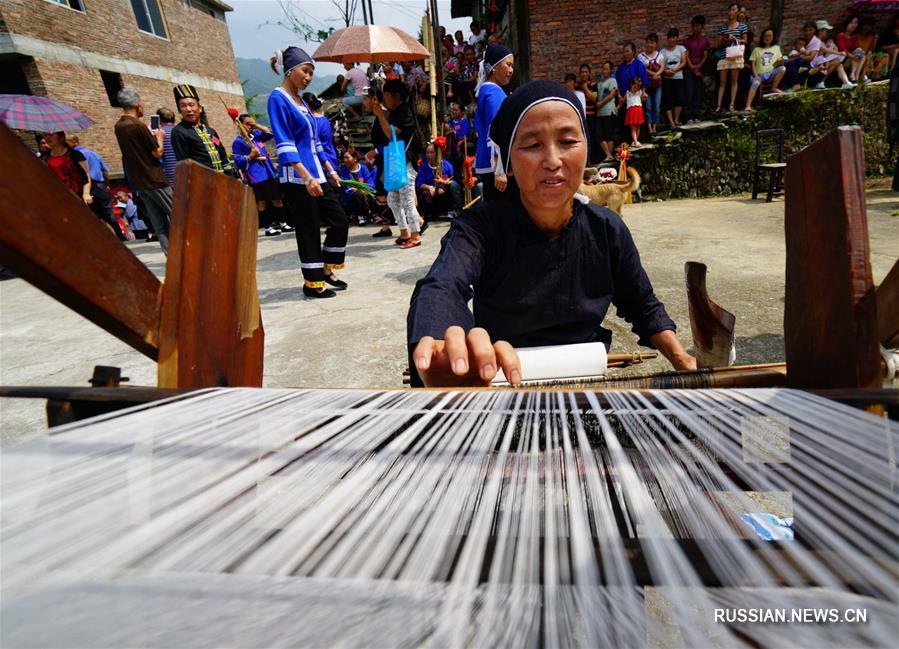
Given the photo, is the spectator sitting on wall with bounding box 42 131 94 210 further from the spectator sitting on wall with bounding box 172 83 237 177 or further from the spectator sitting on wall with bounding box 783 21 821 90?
the spectator sitting on wall with bounding box 783 21 821 90

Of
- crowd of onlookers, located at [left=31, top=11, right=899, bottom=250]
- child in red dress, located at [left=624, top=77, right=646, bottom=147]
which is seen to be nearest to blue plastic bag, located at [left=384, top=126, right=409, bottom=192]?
crowd of onlookers, located at [left=31, top=11, right=899, bottom=250]

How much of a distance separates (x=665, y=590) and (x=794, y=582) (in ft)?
0.36

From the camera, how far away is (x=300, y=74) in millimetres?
3508

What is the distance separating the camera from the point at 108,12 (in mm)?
14977

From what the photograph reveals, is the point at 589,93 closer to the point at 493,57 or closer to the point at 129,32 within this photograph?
the point at 493,57

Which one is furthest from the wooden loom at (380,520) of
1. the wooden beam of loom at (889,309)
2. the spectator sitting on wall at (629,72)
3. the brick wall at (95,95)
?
the brick wall at (95,95)

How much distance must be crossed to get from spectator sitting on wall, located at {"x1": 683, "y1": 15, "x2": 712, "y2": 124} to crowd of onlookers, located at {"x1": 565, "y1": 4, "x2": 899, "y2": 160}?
19mm

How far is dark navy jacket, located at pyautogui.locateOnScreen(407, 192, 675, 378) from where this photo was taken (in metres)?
1.42

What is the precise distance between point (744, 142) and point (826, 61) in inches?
91.1

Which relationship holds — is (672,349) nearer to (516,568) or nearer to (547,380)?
(547,380)

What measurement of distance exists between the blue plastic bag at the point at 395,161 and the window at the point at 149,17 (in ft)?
59.6

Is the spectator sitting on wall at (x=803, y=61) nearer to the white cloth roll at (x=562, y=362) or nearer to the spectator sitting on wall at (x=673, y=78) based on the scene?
the spectator sitting on wall at (x=673, y=78)

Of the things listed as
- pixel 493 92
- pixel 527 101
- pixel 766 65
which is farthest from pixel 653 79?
pixel 527 101

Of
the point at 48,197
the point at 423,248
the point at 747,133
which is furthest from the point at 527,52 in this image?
the point at 48,197
